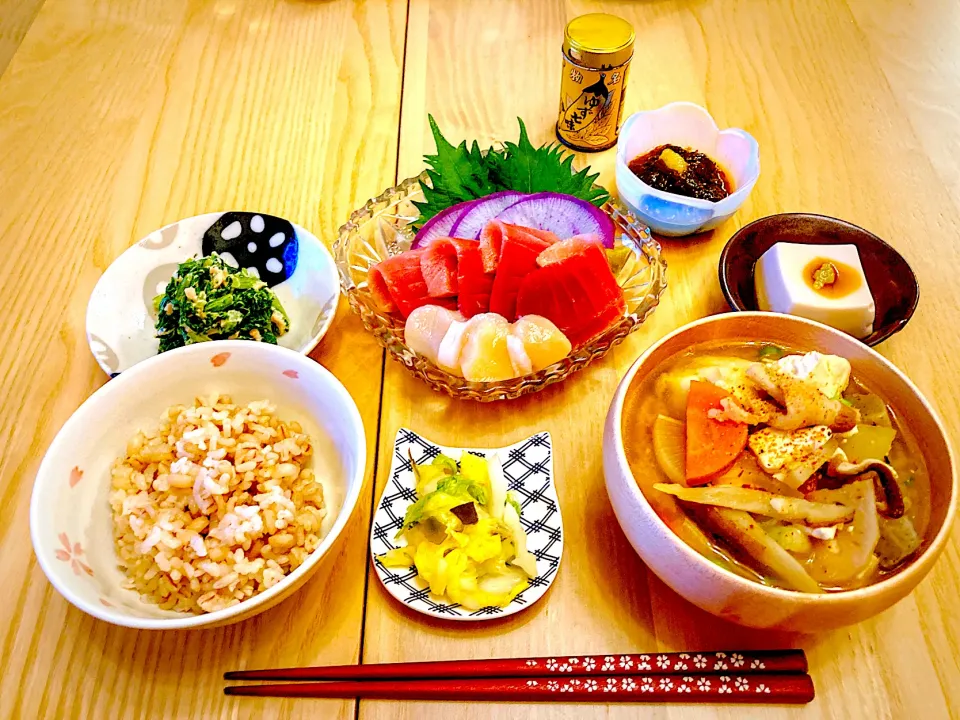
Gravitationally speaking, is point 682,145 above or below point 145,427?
above

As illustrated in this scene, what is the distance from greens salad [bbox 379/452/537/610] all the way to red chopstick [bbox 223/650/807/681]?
0.09 meters

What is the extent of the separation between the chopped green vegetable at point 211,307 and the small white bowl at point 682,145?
0.85 m

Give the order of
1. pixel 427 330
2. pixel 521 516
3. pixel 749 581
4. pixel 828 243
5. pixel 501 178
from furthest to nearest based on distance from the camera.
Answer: pixel 501 178 < pixel 828 243 < pixel 427 330 < pixel 521 516 < pixel 749 581

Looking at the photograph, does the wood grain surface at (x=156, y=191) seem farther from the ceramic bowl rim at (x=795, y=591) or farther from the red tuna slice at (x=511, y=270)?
the ceramic bowl rim at (x=795, y=591)

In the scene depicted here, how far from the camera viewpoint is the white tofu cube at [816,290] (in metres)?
1.30

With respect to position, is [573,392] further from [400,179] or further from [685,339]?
[400,179]

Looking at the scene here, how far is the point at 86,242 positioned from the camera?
5.31ft

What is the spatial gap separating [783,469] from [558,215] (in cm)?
71

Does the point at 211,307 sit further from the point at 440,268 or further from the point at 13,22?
the point at 13,22

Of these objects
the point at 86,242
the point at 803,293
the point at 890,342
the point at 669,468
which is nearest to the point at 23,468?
the point at 86,242

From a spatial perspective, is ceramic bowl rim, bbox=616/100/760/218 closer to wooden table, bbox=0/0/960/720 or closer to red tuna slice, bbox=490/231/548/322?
wooden table, bbox=0/0/960/720

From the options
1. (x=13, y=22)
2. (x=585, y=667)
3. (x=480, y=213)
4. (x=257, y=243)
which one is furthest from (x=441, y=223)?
(x=13, y=22)

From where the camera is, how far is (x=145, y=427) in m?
1.17

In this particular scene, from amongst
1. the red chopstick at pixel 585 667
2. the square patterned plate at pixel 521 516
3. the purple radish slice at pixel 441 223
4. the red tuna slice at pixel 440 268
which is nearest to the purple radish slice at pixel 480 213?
the purple radish slice at pixel 441 223
